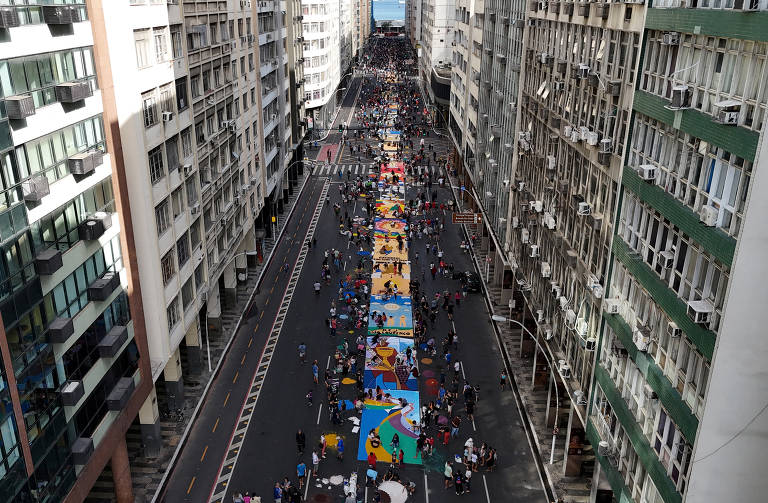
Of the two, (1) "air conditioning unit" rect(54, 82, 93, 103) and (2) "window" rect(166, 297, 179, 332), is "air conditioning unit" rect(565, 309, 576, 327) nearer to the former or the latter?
(2) "window" rect(166, 297, 179, 332)

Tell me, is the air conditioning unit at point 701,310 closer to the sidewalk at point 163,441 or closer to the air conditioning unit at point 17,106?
the air conditioning unit at point 17,106

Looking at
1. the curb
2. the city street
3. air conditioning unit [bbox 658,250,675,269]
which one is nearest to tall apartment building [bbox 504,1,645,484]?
the city street

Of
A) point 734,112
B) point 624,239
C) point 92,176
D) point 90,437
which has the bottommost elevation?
point 90,437

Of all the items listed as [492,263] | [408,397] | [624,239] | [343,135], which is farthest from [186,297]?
[343,135]

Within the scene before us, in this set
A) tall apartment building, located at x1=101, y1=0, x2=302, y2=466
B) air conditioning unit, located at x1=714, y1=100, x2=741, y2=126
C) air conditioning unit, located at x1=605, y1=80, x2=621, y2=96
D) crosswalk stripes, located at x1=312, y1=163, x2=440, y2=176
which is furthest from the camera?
crosswalk stripes, located at x1=312, y1=163, x2=440, y2=176

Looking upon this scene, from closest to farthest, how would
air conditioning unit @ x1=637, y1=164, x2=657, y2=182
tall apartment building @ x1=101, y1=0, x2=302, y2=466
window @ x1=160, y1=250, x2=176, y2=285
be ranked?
air conditioning unit @ x1=637, y1=164, x2=657, y2=182 → tall apartment building @ x1=101, y1=0, x2=302, y2=466 → window @ x1=160, y1=250, x2=176, y2=285

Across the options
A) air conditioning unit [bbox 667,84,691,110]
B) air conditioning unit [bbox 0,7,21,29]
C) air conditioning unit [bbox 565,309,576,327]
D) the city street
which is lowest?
the city street

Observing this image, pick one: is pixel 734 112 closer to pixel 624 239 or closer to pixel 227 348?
pixel 624 239
